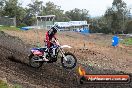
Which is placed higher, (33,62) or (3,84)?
(3,84)

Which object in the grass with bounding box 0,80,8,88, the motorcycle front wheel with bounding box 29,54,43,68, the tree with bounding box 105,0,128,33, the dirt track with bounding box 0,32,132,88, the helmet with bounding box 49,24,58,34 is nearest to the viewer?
the grass with bounding box 0,80,8,88

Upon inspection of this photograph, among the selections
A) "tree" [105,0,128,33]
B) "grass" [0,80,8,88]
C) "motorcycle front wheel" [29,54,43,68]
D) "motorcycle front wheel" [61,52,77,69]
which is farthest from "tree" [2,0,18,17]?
"grass" [0,80,8,88]

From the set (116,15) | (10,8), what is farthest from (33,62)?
(116,15)

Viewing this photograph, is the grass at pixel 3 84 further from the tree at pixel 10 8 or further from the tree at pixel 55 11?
the tree at pixel 55 11

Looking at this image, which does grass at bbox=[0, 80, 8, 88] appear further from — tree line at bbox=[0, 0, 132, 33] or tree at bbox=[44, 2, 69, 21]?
tree at bbox=[44, 2, 69, 21]

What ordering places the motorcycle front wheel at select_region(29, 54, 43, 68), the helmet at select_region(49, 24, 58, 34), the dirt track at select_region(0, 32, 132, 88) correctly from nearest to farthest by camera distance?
the dirt track at select_region(0, 32, 132, 88) → the helmet at select_region(49, 24, 58, 34) → the motorcycle front wheel at select_region(29, 54, 43, 68)

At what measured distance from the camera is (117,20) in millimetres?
100500

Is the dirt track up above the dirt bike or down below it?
below

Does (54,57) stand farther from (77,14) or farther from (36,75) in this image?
(77,14)

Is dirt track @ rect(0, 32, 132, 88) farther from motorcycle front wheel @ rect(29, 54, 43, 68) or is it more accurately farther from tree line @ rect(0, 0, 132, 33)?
tree line @ rect(0, 0, 132, 33)

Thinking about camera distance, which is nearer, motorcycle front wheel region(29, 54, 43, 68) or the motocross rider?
the motocross rider

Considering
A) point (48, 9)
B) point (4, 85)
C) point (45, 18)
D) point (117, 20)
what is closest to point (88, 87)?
point (4, 85)

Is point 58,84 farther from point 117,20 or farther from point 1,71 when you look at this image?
point 117,20

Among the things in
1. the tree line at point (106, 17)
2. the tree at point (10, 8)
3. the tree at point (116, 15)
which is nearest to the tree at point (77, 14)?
the tree line at point (106, 17)
